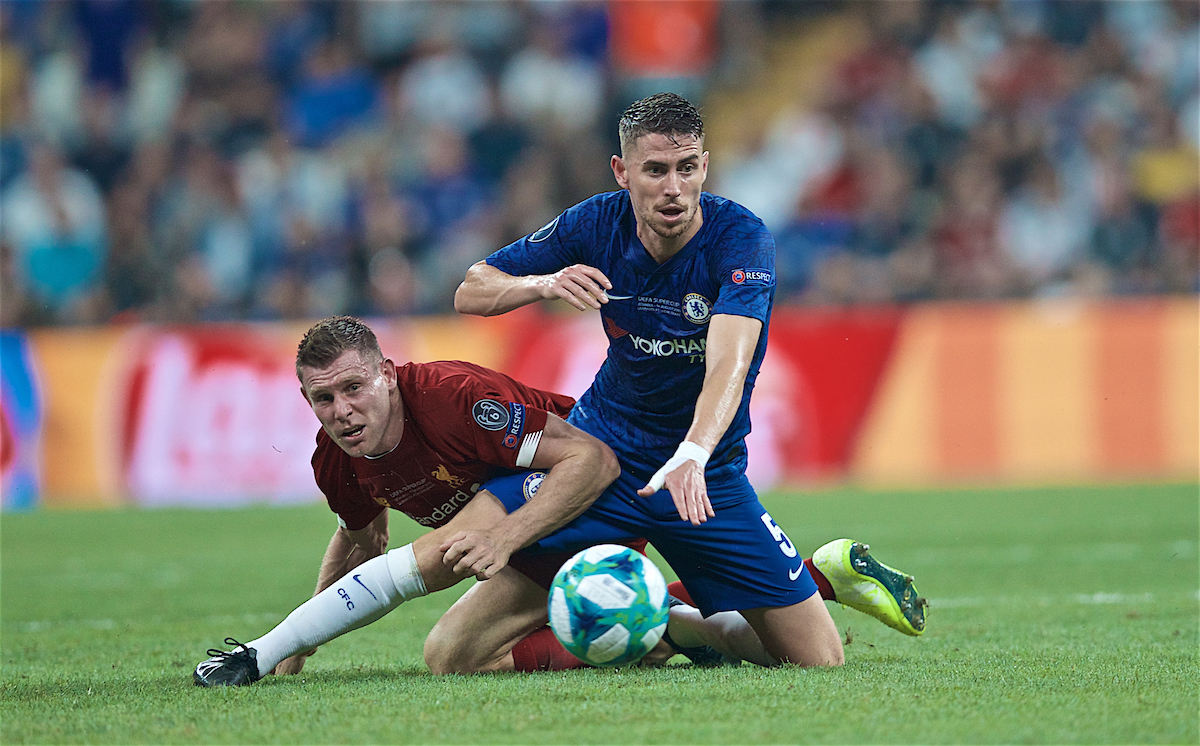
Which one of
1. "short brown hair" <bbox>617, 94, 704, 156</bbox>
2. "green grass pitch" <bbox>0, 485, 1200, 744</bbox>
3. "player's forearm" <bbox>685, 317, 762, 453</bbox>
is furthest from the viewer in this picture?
"short brown hair" <bbox>617, 94, 704, 156</bbox>

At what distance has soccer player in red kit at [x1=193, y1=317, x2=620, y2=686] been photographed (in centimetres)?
497

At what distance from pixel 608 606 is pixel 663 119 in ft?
5.45

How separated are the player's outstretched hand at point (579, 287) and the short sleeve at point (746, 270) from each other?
436mm

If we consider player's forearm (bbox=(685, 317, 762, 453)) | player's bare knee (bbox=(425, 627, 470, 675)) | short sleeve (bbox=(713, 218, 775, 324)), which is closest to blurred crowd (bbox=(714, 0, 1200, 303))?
short sleeve (bbox=(713, 218, 775, 324))

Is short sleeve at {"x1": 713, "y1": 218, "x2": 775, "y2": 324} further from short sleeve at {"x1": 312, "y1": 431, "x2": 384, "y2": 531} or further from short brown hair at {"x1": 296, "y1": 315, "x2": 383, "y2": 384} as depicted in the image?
short sleeve at {"x1": 312, "y1": 431, "x2": 384, "y2": 531}

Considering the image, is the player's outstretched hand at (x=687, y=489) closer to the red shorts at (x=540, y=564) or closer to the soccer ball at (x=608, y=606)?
the soccer ball at (x=608, y=606)

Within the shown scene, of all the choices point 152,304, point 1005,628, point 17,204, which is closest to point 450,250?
point 152,304

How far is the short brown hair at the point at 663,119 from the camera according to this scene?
4895 mm

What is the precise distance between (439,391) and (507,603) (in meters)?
0.84

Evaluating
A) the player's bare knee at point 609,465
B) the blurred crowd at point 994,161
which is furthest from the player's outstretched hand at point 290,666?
the blurred crowd at point 994,161

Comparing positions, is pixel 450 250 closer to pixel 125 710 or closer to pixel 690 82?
pixel 690 82

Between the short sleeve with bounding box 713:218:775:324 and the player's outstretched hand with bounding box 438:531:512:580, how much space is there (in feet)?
3.71

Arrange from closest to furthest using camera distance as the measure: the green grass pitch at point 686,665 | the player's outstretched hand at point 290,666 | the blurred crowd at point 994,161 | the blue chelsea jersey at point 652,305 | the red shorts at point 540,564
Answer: the green grass pitch at point 686,665 → the blue chelsea jersey at point 652,305 → the player's outstretched hand at point 290,666 → the red shorts at point 540,564 → the blurred crowd at point 994,161

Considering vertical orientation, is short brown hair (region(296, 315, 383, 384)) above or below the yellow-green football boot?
above
